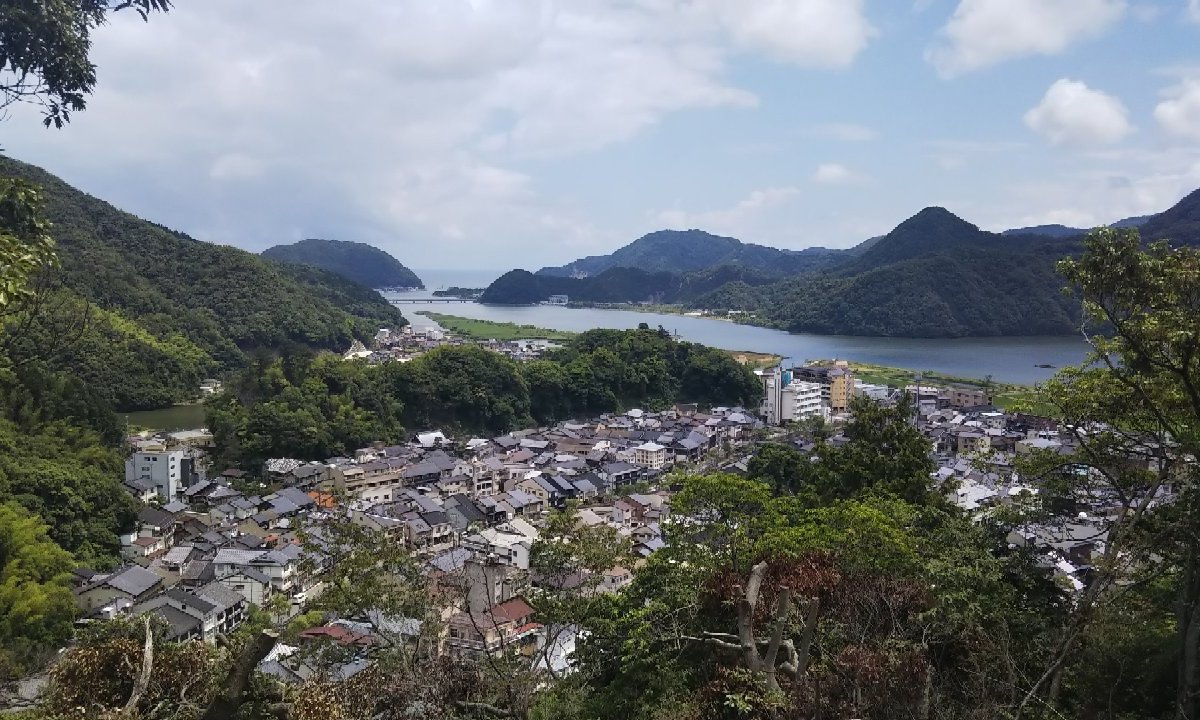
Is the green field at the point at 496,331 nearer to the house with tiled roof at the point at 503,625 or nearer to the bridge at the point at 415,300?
the bridge at the point at 415,300

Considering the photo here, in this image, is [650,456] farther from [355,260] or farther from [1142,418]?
[355,260]

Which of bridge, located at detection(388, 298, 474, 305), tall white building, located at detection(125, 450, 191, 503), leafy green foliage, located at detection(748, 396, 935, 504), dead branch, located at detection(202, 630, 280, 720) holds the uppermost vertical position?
bridge, located at detection(388, 298, 474, 305)

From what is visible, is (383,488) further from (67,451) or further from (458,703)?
(458,703)

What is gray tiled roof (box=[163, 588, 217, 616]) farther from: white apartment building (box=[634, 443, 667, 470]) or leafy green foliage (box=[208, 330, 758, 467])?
white apartment building (box=[634, 443, 667, 470])

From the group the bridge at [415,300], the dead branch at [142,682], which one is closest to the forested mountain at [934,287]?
the bridge at [415,300]

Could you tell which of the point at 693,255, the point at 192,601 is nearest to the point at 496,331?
the point at 192,601

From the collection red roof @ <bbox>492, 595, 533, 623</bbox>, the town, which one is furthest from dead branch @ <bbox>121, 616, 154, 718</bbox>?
red roof @ <bbox>492, 595, 533, 623</bbox>
